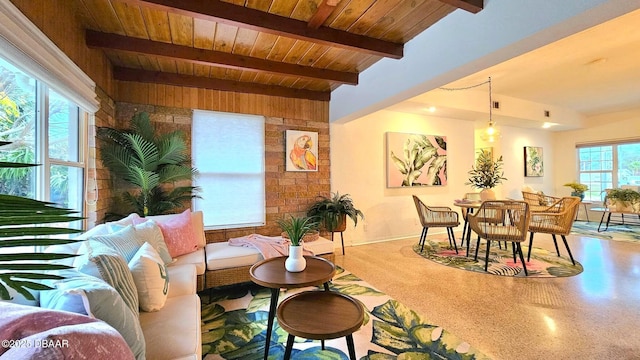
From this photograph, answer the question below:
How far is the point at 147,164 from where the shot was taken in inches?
117

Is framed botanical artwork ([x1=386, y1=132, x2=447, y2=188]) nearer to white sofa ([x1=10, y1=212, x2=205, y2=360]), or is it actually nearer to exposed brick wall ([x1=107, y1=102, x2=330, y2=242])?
exposed brick wall ([x1=107, y1=102, x2=330, y2=242])

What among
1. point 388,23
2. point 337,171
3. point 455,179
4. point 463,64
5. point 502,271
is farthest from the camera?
point 455,179

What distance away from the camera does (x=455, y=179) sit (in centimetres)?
550

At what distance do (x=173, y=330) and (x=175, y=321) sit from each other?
9 centimetres

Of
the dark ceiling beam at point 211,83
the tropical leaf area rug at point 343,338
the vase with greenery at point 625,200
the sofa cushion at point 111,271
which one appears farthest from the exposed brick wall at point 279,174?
the vase with greenery at point 625,200

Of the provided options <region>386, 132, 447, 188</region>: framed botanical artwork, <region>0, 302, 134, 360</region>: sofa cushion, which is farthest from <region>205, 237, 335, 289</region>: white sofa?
<region>386, 132, 447, 188</region>: framed botanical artwork

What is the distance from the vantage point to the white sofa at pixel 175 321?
1.18 metres

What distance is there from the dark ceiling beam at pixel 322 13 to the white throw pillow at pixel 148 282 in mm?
2049

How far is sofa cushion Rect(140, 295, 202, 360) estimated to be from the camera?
46.1 inches

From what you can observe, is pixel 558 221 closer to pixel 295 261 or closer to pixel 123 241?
pixel 295 261

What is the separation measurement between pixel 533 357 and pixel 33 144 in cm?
358

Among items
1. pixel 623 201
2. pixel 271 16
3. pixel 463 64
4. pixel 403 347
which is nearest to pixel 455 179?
pixel 623 201

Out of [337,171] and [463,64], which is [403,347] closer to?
[463,64]

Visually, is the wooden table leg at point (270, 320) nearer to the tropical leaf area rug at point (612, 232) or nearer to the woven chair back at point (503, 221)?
the woven chair back at point (503, 221)
